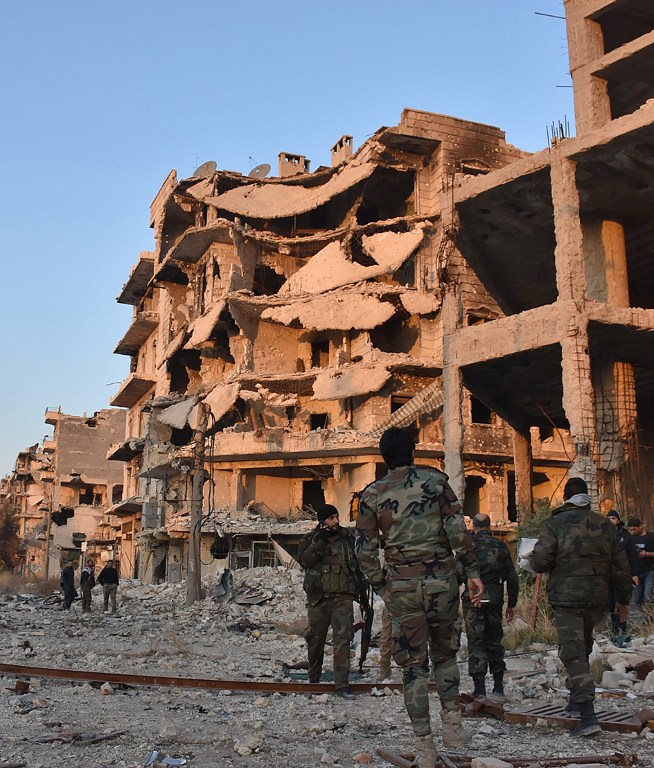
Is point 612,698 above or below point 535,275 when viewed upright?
below

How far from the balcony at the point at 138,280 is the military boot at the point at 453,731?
44.8m

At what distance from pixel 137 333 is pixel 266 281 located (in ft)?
37.6

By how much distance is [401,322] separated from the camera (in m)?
36.3

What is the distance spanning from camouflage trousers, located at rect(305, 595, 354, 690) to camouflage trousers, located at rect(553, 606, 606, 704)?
2.35 metres

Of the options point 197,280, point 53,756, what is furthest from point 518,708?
point 197,280

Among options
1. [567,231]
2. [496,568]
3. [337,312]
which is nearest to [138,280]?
[337,312]

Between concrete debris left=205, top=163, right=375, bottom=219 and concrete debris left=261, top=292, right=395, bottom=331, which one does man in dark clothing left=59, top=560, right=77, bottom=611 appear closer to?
concrete debris left=261, top=292, right=395, bottom=331

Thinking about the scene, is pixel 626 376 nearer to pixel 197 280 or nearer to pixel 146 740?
pixel 146 740

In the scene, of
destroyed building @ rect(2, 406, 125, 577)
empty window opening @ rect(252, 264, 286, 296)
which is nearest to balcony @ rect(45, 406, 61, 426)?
destroyed building @ rect(2, 406, 125, 577)

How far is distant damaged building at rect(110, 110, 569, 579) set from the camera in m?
33.4

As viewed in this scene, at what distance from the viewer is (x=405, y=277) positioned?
120 feet

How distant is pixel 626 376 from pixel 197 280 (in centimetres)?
2847

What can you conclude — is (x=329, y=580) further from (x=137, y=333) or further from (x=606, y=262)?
(x=137, y=333)

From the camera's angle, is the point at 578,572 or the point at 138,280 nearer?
the point at 578,572
